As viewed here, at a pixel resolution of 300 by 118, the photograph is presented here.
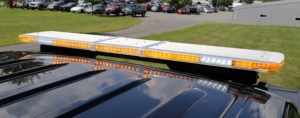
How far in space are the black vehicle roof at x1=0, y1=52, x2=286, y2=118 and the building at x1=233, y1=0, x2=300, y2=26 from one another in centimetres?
3743

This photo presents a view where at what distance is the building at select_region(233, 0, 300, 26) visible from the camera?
3394cm

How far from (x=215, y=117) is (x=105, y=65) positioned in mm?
1145

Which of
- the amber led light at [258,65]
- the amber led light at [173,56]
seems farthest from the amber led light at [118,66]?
the amber led light at [258,65]

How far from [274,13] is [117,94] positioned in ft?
127

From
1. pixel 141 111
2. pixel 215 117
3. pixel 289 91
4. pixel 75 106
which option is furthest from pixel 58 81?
pixel 289 91

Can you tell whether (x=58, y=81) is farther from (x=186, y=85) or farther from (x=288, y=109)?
(x=288, y=109)

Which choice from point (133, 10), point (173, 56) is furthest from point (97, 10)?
point (173, 56)

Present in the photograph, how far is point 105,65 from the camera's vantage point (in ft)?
7.25

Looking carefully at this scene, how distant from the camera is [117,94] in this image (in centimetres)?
155

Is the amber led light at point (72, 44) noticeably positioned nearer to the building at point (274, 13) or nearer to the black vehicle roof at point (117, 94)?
the black vehicle roof at point (117, 94)

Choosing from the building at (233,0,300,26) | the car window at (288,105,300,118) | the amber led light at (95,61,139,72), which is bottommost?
the car window at (288,105,300,118)

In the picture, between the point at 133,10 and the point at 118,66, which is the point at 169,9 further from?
the point at 118,66

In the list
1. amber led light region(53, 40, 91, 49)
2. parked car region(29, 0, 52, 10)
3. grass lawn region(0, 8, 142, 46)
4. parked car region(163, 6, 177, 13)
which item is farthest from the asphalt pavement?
parked car region(29, 0, 52, 10)

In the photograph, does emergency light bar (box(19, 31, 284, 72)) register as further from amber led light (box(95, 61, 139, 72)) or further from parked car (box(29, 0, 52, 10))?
parked car (box(29, 0, 52, 10))
